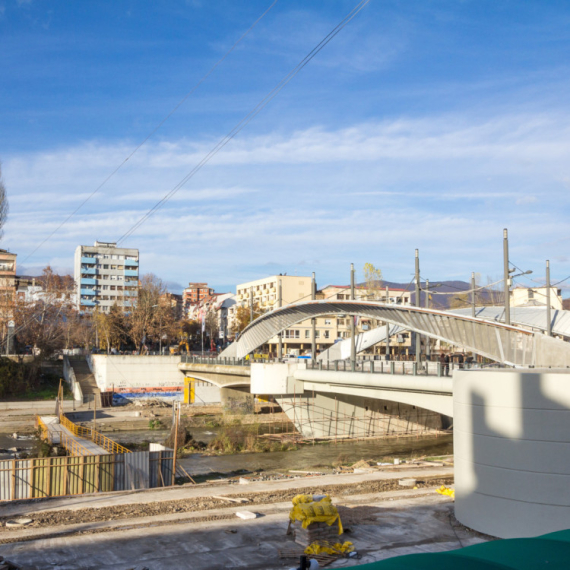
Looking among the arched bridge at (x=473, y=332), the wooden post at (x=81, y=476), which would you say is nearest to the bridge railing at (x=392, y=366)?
the arched bridge at (x=473, y=332)

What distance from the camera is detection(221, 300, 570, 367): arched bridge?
26812mm

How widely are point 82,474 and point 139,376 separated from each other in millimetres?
38823

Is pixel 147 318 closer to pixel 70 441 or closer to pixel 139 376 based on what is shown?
pixel 139 376

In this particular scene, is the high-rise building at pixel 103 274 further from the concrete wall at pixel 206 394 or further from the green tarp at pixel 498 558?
the green tarp at pixel 498 558

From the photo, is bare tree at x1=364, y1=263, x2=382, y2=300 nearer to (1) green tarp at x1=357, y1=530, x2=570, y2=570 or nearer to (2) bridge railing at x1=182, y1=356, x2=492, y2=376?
(2) bridge railing at x1=182, y1=356, x2=492, y2=376

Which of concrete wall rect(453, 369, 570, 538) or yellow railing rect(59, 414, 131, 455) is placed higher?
concrete wall rect(453, 369, 570, 538)

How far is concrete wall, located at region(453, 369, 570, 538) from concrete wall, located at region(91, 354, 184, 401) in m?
48.2

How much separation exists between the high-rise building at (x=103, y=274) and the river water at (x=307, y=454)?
81846mm

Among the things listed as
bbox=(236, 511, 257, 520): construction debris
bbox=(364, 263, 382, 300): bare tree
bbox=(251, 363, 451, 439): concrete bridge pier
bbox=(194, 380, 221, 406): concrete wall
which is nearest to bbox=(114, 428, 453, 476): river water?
bbox=(251, 363, 451, 439): concrete bridge pier

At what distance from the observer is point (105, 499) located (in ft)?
63.9

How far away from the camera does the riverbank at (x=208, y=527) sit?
518 inches

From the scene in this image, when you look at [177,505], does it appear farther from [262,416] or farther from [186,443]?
[262,416]

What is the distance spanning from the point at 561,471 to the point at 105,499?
13.6 meters

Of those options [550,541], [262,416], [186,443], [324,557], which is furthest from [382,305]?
[550,541]
